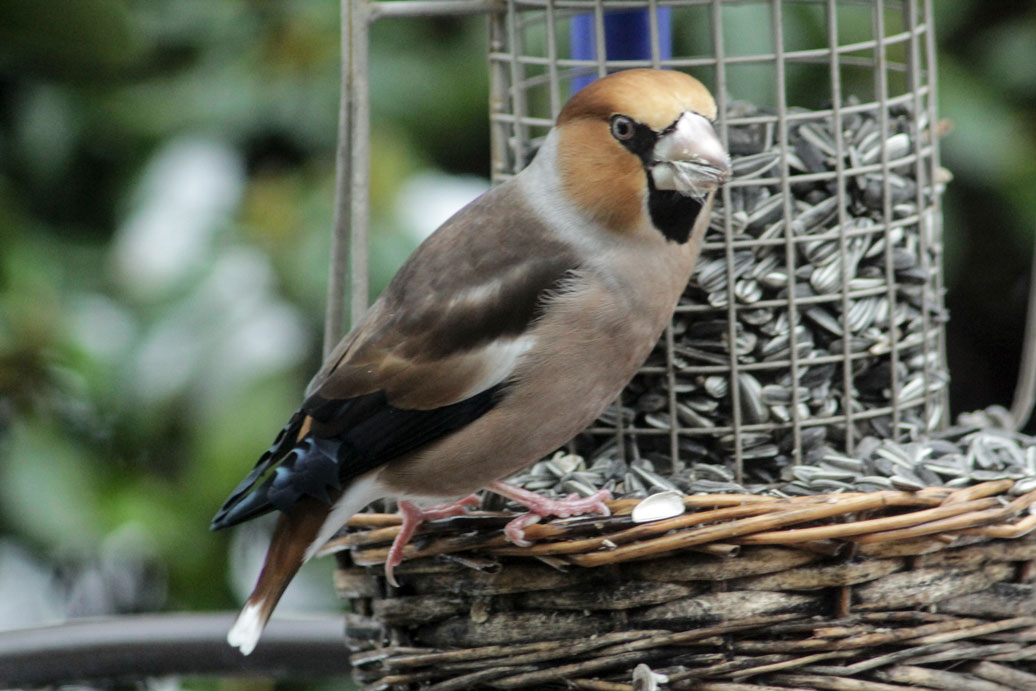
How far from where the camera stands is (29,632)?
2375 mm

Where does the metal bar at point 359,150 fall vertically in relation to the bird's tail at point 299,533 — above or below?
above

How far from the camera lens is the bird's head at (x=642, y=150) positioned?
1910mm

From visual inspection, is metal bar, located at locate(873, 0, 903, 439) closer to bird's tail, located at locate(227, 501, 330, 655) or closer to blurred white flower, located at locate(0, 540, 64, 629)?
bird's tail, located at locate(227, 501, 330, 655)

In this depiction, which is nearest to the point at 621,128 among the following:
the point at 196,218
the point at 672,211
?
the point at 672,211

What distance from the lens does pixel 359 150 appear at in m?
2.14

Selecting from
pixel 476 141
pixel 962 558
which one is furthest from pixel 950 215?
pixel 962 558

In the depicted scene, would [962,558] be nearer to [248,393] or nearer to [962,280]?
[248,393]

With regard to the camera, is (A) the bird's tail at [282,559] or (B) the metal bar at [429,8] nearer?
(A) the bird's tail at [282,559]

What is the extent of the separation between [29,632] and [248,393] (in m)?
0.94

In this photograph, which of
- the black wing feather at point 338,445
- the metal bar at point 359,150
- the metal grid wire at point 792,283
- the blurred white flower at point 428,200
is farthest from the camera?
the blurred white flower at point 428,200

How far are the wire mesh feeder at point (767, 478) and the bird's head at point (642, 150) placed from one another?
233 mm

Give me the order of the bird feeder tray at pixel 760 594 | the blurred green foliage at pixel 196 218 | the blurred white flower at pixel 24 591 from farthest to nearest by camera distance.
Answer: the blurred white flower at pixel 24 591 → the blurred green foliage at pixel 196 218 → the bird feeder tray at pixel 760 594

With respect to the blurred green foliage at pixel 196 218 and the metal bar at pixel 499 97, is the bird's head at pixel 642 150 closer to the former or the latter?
the metal bar at pixel 499 97

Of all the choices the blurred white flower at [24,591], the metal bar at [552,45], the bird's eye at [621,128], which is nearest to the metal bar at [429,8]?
the metal bar at [552,45]
